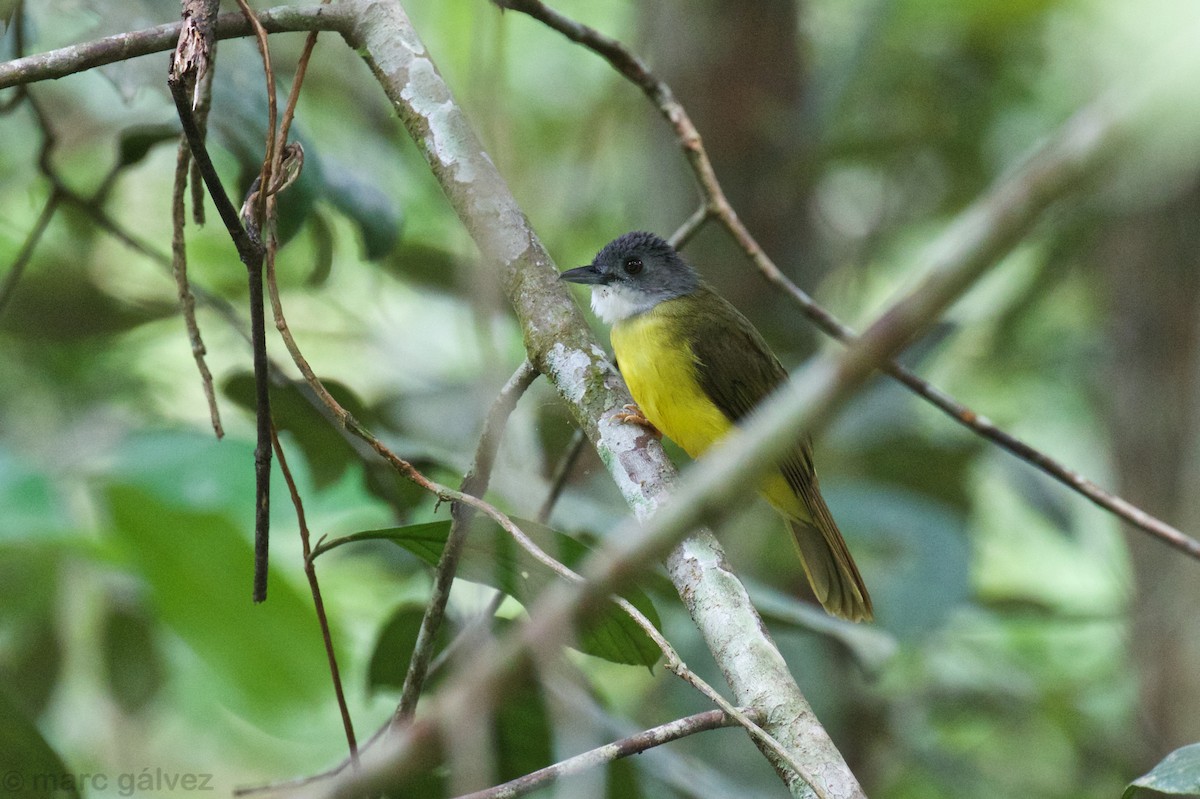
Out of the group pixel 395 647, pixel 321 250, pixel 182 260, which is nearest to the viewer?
pixel 182 260

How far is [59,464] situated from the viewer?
4.22 metres

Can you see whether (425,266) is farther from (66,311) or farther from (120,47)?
(120,47)

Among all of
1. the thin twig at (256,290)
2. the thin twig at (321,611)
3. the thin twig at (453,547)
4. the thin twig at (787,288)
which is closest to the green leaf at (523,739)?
the thin twig at (453,547)

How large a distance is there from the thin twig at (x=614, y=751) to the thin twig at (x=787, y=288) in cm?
116

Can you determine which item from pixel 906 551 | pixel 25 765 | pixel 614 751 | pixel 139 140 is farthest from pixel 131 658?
pixel 614 751

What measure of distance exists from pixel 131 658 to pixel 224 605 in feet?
2.76

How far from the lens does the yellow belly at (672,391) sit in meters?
3.50

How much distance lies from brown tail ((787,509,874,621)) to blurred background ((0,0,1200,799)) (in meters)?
0.15

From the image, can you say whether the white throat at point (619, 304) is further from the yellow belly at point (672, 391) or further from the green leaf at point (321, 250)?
the green leaf at point (321, 250)

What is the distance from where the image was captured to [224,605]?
3107mm

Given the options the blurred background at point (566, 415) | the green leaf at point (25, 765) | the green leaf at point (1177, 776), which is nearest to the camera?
the green leaf at point (1177, 776)

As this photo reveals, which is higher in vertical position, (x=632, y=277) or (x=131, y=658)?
(x=632, y=277)

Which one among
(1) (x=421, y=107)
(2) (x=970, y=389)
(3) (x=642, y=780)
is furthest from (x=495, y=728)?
(2) (x=970, y=389)

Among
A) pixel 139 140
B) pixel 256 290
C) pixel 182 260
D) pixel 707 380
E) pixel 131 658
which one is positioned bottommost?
pixel 131 658
